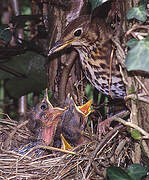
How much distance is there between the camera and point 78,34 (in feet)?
5.34

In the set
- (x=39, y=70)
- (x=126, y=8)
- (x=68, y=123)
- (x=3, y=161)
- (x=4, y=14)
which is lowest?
(x=3, y=161)

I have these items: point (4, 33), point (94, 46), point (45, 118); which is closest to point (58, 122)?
point (45, 118)

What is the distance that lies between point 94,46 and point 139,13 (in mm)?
607

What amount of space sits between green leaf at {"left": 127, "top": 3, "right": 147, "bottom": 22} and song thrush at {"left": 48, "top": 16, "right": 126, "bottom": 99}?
0.47 meters

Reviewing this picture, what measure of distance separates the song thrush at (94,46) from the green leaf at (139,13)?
0.47m

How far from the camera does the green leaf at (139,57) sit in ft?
3.17

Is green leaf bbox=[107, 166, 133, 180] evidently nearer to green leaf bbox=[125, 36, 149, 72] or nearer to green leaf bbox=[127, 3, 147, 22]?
green leaf bbox=[125, 36, 149, 72]

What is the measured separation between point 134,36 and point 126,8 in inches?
5.5

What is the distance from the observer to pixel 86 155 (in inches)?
54.2

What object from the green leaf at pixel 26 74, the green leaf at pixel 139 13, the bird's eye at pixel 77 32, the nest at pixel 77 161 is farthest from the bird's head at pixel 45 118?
the green leaf at pixel 139 13

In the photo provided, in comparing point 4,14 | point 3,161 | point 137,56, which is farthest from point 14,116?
point 4,14

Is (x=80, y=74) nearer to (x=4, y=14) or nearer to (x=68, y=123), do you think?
(x=68, y=123)

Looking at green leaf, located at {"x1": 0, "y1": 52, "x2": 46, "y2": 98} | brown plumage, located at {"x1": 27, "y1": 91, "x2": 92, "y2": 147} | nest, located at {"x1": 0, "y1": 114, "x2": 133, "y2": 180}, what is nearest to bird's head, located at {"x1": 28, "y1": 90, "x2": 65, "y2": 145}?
brown plumage, located at {"x1": 27, "y1": 91, "x2": 92, "y2": 147}

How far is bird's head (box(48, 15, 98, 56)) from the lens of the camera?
5.24 feet
